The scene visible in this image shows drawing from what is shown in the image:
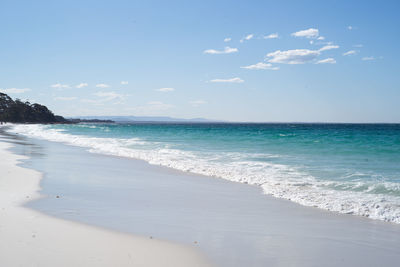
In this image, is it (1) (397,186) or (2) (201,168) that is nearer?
(1) (397,186)

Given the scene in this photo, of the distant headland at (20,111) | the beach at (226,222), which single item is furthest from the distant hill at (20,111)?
the beach at (226,222)

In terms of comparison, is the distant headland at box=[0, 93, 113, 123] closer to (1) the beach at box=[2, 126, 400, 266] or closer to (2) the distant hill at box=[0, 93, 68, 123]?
(2) the distant hill at box=[0, 93, 68, 123]

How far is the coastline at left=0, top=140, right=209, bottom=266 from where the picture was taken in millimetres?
4676

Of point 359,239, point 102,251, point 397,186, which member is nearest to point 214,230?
point 102,251

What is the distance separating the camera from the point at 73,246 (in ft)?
17.1

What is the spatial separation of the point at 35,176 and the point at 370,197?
10.2m

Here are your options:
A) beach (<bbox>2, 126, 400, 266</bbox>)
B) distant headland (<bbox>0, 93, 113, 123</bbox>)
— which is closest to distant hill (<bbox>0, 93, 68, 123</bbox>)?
distant headland (<bbox>0, 93, 113, 123</bbox>)

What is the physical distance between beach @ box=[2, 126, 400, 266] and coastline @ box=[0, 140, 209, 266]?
12 cm

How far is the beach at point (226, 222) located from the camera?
Answer: 5.25 metres

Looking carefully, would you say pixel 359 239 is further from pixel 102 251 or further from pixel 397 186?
pixel 397 186

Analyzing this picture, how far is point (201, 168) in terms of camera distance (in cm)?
1511

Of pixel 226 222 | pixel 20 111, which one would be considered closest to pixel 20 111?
pixel 20 111

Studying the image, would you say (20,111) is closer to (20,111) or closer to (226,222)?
(20,111)

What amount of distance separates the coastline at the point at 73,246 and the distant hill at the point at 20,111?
141 meters
